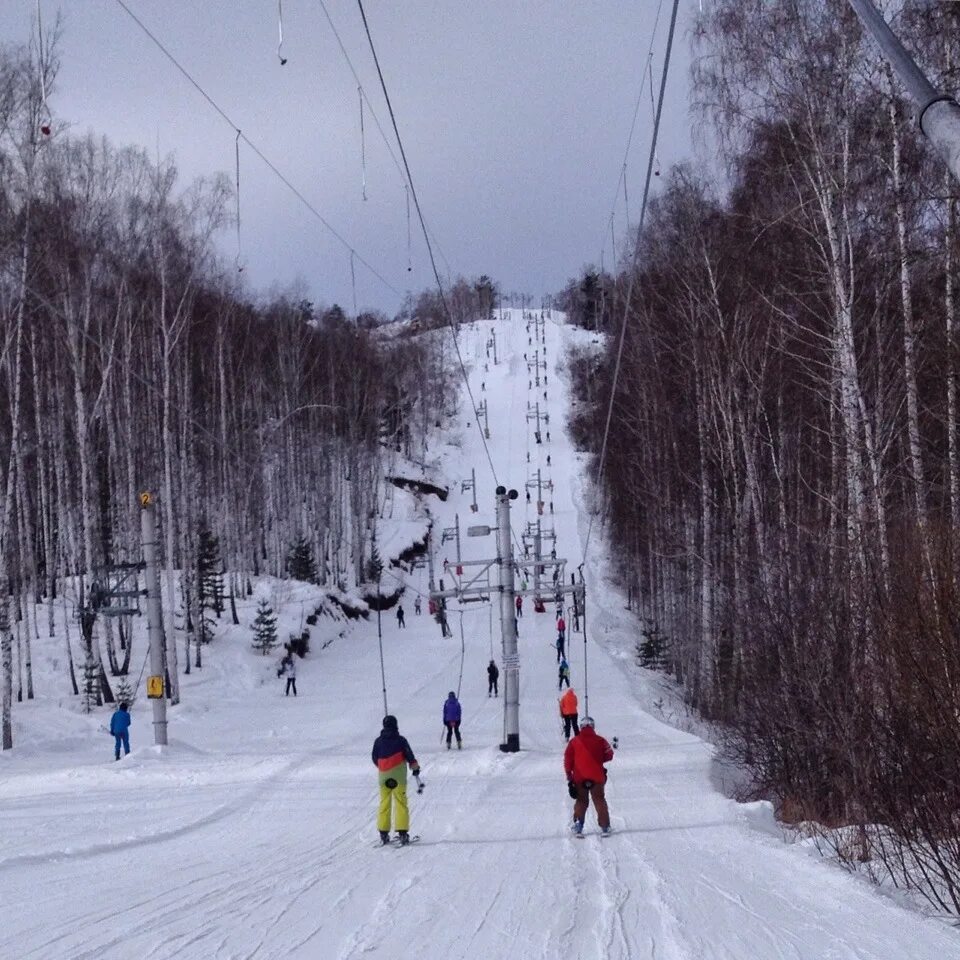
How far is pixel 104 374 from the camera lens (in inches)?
1035

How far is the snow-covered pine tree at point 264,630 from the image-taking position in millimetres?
36513

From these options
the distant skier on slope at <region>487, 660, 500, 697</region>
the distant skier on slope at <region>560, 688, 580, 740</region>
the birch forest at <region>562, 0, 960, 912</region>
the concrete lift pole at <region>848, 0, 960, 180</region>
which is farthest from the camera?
the distant skier on slope at <region>487, 660, 500, 697</region>

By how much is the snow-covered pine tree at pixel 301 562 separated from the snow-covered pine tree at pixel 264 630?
33.3 feet

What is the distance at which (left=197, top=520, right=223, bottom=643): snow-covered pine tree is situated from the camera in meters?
36.9

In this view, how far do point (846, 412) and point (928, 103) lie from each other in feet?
34.9

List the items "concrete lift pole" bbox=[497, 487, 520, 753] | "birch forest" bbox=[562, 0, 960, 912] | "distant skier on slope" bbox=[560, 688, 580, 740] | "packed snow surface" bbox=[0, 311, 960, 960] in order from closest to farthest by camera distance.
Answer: "packed snow surface" bbox=[0, 311, 960, 960] → "birch forest" bbox=[562, 0, 960, 912] → "concrete lift pole" bbox=[497, 487, 520, 753] → "distant skier on slope" bbox=[560, 688, 580, 740]

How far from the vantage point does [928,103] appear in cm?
428

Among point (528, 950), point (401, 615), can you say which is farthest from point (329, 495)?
point (528, 950)

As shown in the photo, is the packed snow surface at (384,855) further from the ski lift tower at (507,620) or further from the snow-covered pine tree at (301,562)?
the snow-covered pine tree at (301,562)

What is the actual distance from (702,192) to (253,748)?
54.4 ft

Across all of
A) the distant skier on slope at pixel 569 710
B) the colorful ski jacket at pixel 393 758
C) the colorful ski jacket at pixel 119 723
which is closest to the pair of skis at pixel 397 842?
the colorful ski jacket at pixel 393 758

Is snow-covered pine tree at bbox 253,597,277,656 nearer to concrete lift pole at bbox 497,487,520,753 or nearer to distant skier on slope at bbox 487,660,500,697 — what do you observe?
distant skier on slope at bbox 487,660,500,697

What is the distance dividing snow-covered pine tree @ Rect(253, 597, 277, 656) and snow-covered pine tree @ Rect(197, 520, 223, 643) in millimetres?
1678

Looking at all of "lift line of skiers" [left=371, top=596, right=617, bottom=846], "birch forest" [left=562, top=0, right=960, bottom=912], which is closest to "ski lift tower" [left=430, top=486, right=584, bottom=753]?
"birch forest" [left=562, top=0, right=960, bottom=912]
